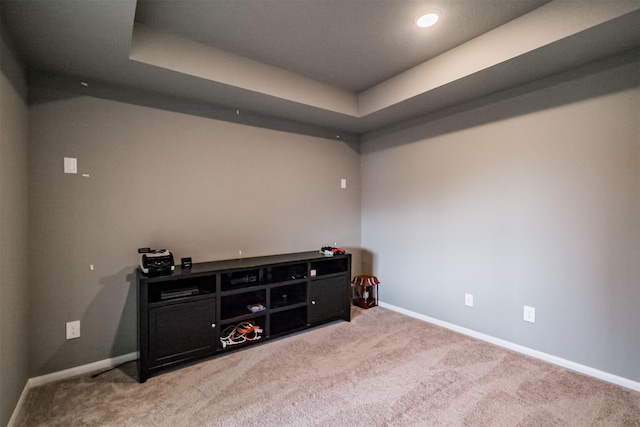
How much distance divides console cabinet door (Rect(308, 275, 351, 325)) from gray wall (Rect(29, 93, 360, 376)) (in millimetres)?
619

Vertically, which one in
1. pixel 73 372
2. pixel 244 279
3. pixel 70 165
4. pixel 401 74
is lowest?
pixel 73 372

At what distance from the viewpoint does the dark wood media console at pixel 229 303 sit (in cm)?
208

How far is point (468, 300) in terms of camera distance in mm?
2807

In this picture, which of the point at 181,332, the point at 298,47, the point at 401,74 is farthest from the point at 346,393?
the point at 401,74

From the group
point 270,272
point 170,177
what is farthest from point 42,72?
point 270,272

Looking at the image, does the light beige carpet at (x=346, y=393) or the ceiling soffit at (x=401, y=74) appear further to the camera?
the ceiling soffit at (x=401, y=74)

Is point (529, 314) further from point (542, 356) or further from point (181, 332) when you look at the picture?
point (181, 332)

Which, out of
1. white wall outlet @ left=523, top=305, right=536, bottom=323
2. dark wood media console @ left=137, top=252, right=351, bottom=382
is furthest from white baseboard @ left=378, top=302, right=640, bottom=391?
dark wood media console @ left=137, top=252, right=351, bottom=382

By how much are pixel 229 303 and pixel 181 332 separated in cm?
57

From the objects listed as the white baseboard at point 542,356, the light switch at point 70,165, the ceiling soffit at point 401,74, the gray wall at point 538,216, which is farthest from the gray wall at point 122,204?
the white baseboard at point 542,356

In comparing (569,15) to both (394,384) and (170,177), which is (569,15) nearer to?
(394,384)

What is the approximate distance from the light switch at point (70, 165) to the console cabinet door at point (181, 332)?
1.19 metres

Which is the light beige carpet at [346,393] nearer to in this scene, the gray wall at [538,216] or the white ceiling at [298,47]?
the gray wall at [538,216]

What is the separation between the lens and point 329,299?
3004 mm
